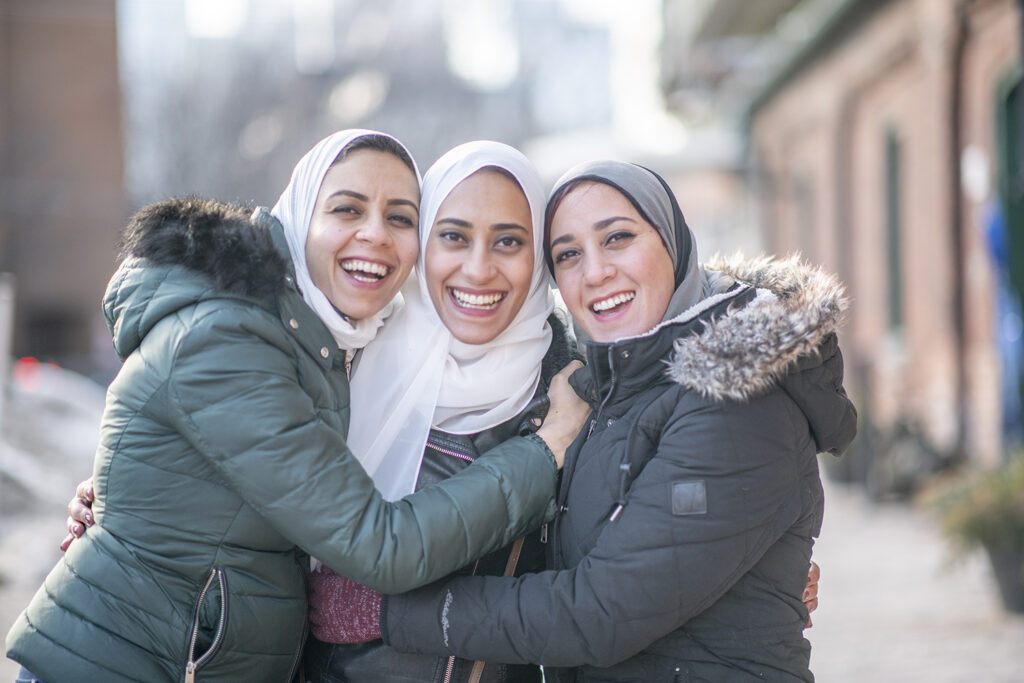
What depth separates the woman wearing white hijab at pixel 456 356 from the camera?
2.78m

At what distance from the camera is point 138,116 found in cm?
3158

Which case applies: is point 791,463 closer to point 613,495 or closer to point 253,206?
point 613,495

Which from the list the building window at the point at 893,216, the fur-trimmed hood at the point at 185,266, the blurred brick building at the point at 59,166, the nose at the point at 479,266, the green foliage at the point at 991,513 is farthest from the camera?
the blurred brick building at the point at 59,166

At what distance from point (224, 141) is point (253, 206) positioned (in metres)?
29.8

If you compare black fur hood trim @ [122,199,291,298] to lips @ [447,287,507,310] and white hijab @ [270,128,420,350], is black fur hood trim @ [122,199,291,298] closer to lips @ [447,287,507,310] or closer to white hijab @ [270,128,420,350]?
white hijab @ [270,128,420,350]

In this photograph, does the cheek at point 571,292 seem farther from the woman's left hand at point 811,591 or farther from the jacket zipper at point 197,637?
the jacket zipper at point 197,637

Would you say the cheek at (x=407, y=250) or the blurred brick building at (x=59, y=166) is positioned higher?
the blurred brick building at (x=59, y=166)

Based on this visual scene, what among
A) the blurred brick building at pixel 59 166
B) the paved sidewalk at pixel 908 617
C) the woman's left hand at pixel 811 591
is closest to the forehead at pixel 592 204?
the woman's left hand at pixel 811 591

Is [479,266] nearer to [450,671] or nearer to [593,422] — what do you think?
[593,422]

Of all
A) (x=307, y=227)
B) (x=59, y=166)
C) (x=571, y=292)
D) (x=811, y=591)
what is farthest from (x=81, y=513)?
(x=59, y=166)

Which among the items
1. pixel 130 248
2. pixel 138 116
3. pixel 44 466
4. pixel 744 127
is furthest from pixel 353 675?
pixel 138 116

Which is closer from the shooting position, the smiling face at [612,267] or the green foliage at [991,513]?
the smiling face at [612,267]

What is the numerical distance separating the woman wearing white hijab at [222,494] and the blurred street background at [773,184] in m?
0.71

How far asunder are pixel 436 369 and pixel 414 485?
0.35 meters
